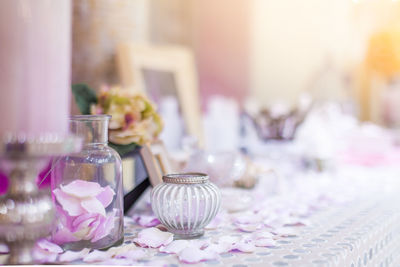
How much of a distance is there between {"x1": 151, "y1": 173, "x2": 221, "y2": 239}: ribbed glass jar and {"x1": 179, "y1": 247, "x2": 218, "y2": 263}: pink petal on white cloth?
0.08m

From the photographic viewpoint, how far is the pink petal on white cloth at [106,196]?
75cm

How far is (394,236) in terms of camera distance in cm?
107

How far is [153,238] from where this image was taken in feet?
2.56

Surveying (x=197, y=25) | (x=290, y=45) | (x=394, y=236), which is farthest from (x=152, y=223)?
(x=290, y=45)

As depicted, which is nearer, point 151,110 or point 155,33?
point 151,110

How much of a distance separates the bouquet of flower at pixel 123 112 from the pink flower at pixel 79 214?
248 mm

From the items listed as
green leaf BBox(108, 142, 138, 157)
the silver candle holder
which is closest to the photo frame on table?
green leaf BBox(108, 142, 138, 157)

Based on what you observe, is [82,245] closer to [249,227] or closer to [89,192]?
[89,192]

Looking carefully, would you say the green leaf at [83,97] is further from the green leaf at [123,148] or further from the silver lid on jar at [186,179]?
the silver lid on jar at [186,179]

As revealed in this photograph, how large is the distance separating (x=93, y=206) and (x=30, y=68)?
0.27 meters

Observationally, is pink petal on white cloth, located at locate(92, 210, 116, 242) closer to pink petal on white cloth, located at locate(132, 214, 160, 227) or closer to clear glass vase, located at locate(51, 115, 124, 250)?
clear glass vase, located at locate(51, 115, 124, 250)

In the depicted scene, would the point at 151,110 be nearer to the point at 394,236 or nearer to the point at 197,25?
the point at 394,236

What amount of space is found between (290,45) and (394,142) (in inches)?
43.9

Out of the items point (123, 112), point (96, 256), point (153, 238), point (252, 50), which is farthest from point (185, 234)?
point (252, 50)
